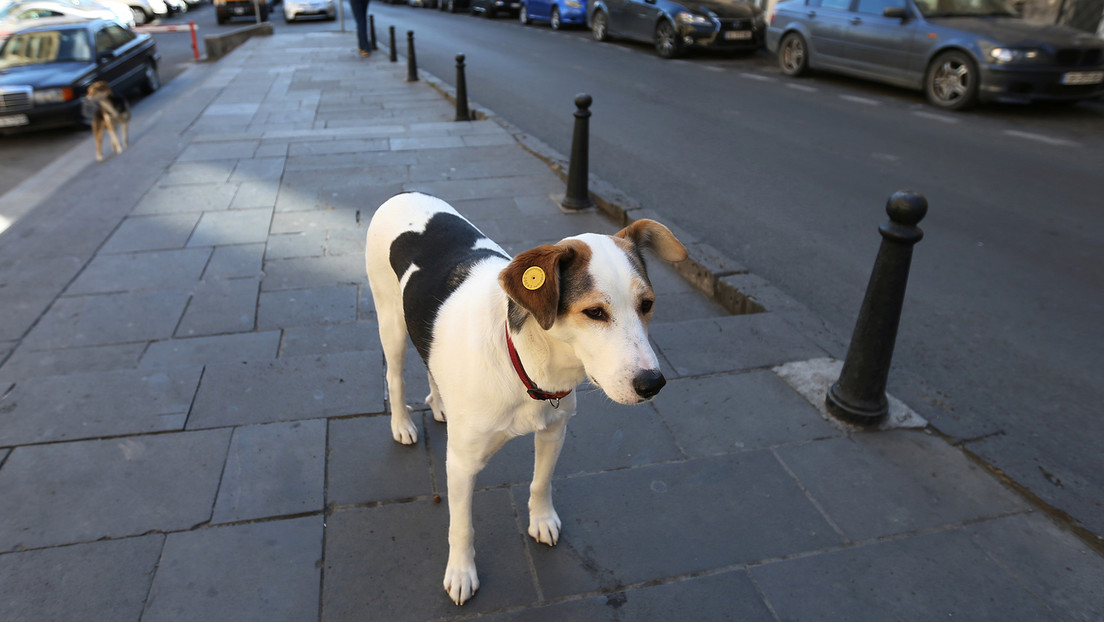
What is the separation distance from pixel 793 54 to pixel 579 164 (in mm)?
9407

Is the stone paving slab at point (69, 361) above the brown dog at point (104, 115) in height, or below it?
below

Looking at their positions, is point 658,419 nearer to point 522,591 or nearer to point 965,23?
point 522,591

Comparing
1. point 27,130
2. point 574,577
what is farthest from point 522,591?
point 27,130

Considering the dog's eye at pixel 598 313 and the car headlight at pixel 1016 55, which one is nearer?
the dog's eye at pixel 598 313

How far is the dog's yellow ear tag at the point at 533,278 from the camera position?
6.42 ft

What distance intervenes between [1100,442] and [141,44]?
57.2ft

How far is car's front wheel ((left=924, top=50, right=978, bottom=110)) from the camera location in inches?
409

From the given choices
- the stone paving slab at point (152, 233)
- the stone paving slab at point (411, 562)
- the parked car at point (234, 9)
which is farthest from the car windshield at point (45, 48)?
the parked car at point (234, 9)

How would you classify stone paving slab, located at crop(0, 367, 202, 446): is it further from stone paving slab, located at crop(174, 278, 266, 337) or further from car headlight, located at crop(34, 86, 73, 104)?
car headlight, located at crop(34, 86, 73, 104)

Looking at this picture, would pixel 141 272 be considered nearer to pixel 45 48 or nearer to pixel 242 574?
pixel 242 574

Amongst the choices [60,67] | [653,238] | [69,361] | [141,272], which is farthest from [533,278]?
[60,67]

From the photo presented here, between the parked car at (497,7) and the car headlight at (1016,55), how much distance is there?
811 inches

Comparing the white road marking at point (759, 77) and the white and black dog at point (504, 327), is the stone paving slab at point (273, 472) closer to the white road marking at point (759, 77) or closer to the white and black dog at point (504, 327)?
the white and black dog at point (504, 327)

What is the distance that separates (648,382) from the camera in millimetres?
1887
